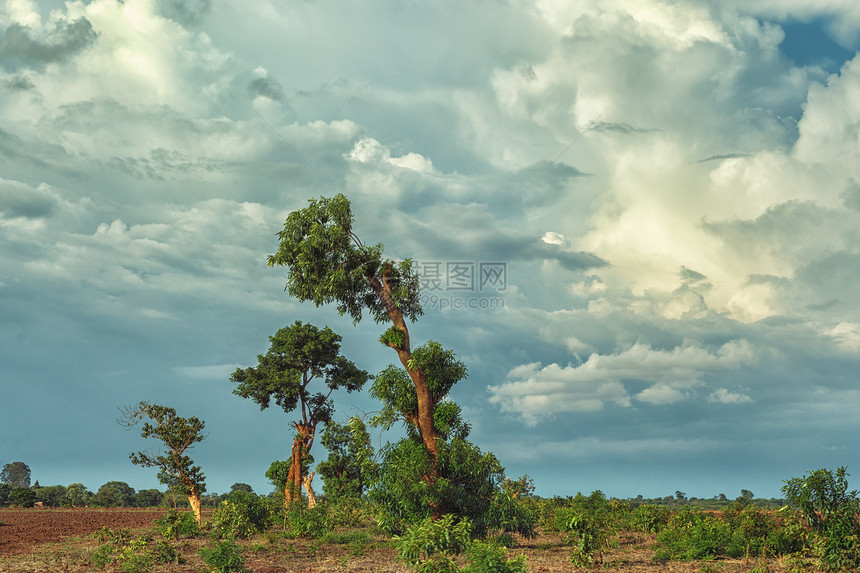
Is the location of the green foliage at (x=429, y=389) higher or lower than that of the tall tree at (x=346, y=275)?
lower

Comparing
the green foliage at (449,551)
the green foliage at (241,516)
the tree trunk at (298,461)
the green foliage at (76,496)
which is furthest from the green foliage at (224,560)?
the green foliage at (76,496)

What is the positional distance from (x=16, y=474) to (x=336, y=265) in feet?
585

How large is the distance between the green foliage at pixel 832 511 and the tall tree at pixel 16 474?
624ft

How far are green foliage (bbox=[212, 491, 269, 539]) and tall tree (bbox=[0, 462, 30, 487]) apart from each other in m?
165

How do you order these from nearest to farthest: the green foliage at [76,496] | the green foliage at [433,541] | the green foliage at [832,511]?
the green foliage at [433,541] < the green foliage at [832,511] < the green foliage at [76,496]

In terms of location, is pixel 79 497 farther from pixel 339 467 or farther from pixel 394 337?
pixel 394 337

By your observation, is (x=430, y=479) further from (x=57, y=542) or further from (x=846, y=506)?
(x=57, y=542)

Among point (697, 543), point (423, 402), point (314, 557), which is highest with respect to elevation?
point (423, 402)

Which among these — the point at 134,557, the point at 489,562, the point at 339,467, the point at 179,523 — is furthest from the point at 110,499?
the point at 489,562

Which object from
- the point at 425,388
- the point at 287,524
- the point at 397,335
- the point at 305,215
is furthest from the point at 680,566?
the point at 287,524

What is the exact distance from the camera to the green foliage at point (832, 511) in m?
20.0

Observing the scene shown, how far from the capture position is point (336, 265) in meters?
27.4

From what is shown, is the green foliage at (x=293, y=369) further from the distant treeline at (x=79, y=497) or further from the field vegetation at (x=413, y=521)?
the distant treeline at (x=79, y=497)

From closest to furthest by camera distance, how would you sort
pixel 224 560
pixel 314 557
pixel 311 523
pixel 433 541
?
1. pixel 433 541
2. pixel 224 560
3. pixel 314 557
4. pixel 311 523
